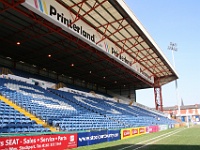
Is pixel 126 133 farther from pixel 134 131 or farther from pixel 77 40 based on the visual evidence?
pixel 77 40

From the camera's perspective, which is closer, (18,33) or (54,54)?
(18,33)

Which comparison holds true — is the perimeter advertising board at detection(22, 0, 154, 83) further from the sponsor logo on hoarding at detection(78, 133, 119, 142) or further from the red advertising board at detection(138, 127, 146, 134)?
the sponsor logo on hoarding at detection(78, 133, 119, 142)

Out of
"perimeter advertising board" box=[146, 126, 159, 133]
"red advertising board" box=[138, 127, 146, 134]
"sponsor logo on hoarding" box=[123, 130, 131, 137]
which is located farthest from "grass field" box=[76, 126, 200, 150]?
"perimeter advertising board" box=[146, 126, 159, 133]

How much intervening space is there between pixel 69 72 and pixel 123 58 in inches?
526

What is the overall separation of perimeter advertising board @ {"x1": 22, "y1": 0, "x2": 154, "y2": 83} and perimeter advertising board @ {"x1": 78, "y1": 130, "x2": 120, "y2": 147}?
31.7 ft

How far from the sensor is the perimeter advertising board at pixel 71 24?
1736 cm

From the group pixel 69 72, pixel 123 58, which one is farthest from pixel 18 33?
pixel 69 72

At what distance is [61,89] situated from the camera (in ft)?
116

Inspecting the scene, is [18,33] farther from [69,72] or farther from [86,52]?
[69,72]

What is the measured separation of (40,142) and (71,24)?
463 inches

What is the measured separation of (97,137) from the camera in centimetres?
1909

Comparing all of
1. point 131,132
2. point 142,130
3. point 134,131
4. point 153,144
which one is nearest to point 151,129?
point 142,130

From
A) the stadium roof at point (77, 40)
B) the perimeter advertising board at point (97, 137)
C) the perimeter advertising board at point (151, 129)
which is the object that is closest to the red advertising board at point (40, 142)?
the perimeter advertising board at point (97, 137)

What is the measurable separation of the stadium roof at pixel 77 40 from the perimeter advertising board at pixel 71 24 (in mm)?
501
